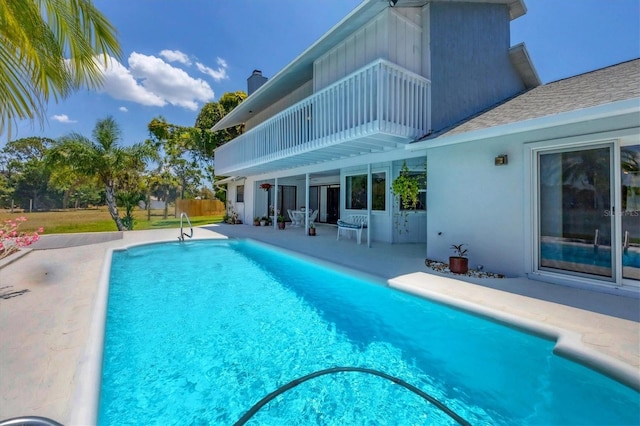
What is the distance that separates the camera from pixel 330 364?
10.4ft

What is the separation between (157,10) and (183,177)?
626 inches

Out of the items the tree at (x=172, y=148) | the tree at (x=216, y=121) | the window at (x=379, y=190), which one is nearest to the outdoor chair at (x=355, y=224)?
the window at (x=379, y=190)

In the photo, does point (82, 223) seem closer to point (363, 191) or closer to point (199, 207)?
point (199, 207)

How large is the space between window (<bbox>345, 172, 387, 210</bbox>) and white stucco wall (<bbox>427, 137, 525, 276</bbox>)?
2.88m

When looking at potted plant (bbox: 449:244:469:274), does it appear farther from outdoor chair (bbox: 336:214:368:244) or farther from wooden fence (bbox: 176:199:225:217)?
→ wooden fence (bbox: 176:199:225:217)

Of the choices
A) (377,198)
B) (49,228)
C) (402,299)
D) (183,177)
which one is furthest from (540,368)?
(183,177)

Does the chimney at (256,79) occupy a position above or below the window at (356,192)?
above

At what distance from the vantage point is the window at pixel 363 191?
9.82 metres

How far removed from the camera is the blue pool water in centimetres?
246

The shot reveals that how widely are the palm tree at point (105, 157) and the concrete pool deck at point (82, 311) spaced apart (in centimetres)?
808

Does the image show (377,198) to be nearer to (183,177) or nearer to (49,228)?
(49,228)

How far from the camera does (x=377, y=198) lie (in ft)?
32.9

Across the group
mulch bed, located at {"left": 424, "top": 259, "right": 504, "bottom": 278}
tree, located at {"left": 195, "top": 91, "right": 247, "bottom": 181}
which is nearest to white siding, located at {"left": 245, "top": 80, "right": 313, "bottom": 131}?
tree, located at {"left": 195, "top": 91, "right": 247, "bottom": 181}

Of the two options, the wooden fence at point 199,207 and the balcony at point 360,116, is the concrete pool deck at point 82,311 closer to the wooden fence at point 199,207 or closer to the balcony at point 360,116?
the balcony at point 360,116
